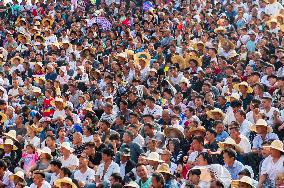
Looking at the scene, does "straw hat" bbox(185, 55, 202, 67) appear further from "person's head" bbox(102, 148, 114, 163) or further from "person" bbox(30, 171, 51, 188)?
"person" bbox(30, 171, 51, 188)

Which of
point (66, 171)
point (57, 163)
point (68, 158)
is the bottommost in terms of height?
point (66, 171)

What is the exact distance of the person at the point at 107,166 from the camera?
435 inches

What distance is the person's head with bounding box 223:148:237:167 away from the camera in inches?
399

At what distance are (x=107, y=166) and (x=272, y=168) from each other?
2753 millimetres

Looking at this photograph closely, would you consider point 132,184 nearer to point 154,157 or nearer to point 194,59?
point 154,157

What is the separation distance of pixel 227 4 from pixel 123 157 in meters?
12.7

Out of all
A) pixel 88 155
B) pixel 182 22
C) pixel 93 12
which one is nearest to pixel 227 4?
pixel 182 22

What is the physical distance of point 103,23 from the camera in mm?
22750

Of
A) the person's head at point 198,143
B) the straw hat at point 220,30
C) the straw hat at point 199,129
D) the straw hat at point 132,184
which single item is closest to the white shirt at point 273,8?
the straw hat at point 220,30

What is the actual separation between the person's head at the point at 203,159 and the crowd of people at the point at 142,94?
0.02 metres

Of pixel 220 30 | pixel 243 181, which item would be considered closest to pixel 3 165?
pixel 243 181

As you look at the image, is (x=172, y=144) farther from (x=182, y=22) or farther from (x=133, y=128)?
(x=182, y=22)

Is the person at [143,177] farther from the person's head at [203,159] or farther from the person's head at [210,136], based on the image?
the person's head at [210,136]

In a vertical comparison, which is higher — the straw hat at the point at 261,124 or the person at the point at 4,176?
the straw hat at the point at 261,124
